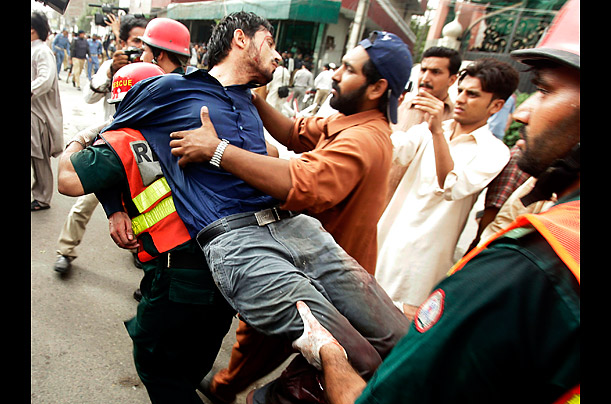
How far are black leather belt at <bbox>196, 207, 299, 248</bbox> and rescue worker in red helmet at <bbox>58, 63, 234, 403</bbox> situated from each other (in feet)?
0.35

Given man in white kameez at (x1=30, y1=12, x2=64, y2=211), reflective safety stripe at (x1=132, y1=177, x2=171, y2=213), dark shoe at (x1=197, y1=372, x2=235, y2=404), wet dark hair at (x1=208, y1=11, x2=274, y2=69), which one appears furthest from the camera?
man in white kameez at (x1=30, y1=12, x2=64, y2=211)

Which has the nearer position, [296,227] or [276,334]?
[276,334]

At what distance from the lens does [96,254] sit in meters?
3.64

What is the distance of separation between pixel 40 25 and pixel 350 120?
11.8ft

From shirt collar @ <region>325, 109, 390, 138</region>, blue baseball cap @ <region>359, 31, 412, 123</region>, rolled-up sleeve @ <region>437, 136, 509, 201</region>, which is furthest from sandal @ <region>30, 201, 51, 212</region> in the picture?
rolled-up sleeve @ <region>437, 136, 509, 201</region>

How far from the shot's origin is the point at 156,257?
1.68 metres

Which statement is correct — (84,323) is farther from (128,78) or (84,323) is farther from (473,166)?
(473,166)

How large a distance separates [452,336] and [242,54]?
1499 millimetres

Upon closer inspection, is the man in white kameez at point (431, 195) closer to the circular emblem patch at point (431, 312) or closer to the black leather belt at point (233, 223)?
the black leather belt at point (233, 223)

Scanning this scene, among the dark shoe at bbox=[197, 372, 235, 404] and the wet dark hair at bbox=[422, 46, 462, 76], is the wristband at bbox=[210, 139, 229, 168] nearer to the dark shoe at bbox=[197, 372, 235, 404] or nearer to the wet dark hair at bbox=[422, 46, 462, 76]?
the dark shoe at bbox=[197, 372, 235, 404]

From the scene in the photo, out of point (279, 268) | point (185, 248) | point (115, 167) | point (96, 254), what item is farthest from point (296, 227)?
point (96, 254)

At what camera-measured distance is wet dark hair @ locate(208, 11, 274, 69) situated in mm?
1849

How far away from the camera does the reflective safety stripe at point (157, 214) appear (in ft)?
5.31
